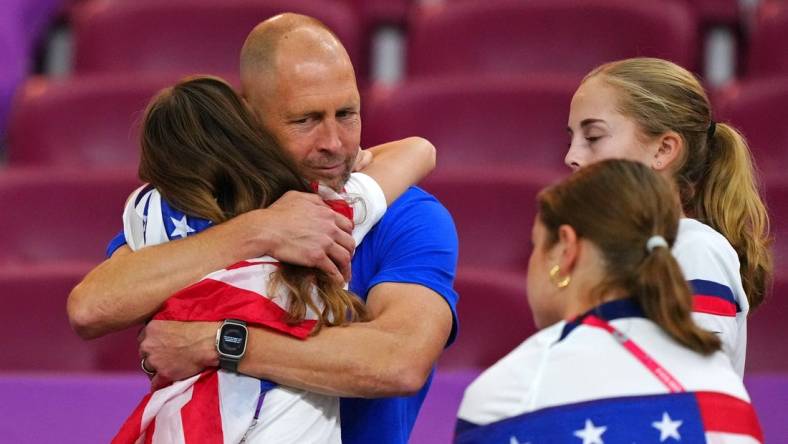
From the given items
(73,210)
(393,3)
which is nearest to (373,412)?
(73,210)

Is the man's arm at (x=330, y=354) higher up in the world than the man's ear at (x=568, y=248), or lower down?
lower down

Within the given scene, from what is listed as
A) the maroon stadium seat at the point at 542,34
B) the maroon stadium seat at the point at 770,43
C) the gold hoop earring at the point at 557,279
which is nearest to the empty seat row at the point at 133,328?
the maroon stadium seat at the point at 542,34

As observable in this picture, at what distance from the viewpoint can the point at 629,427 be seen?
1.58 meters

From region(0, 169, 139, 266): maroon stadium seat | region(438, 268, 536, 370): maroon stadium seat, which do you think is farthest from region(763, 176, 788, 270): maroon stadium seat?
region(0, 169, 139, 266): maroon stadium seat

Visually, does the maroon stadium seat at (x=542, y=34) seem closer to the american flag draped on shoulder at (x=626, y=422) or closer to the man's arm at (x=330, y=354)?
the man's arm at (x=330, y=354)

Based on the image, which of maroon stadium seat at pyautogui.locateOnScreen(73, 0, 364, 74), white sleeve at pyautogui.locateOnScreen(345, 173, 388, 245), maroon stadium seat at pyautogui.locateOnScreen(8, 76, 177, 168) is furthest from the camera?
maroon stadium seat at pyautogui.locateOnScreen(73, 0, 364, 74)

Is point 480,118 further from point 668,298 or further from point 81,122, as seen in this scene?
point 668,298

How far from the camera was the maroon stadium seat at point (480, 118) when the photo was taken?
380 centimetres

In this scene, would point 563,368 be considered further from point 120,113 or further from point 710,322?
point 120,113

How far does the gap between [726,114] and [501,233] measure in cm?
72

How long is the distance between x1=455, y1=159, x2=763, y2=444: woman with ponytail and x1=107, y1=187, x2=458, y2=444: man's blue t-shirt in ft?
1.40

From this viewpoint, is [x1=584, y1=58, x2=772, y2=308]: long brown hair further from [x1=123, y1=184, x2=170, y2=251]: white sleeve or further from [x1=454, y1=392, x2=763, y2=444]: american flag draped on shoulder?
[x1=123, y1=184, x2=170, y2=251]: white sleeve

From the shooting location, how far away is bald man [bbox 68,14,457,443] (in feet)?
6.26

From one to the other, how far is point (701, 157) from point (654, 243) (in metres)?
0.60
